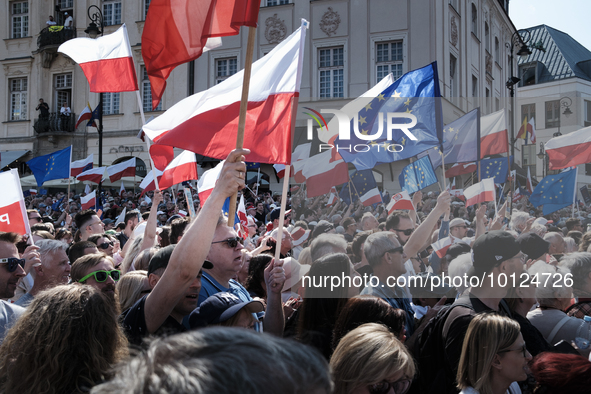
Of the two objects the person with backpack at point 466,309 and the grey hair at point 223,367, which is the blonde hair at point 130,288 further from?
the grey hair at point 223,367

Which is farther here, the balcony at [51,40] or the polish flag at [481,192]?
the balcony at [51,40]

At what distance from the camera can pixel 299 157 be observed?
3.97m

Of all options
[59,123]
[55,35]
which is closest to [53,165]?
[59,123]

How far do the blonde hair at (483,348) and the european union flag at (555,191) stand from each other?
59.9 inches

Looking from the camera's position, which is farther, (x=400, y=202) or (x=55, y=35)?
(x=55, y=35)

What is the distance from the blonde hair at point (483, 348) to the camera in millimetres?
2504

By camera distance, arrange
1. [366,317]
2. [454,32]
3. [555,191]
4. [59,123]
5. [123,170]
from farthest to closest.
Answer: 1. [59,123]
2. [454,32]
3. [123,170]
4. [555,191]
5. [366,317]

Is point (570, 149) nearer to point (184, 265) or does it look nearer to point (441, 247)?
point (441, 247)

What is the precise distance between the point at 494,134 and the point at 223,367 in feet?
11.2

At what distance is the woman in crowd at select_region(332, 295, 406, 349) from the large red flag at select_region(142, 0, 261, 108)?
192 centimetres

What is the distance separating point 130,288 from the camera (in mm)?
3393

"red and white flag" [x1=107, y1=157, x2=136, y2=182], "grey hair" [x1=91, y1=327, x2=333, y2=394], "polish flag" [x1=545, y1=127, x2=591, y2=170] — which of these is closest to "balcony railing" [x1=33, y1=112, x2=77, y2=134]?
"red and white flag" [x1=107, y1=157, x2=136, y2=182]

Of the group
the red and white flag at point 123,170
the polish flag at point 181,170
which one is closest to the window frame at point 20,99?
the red and white flag at point 123,170

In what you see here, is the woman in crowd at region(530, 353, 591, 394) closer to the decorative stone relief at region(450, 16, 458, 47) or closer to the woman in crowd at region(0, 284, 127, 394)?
the woman in crowd at region(0, 284, 127, 394)
